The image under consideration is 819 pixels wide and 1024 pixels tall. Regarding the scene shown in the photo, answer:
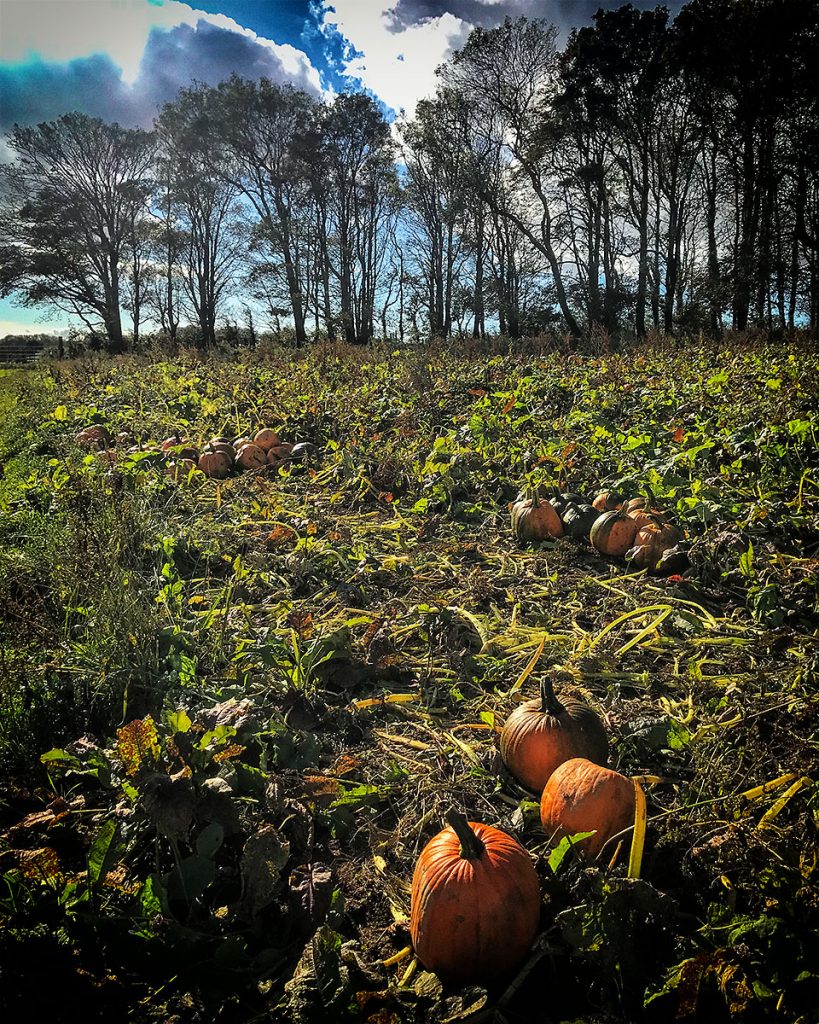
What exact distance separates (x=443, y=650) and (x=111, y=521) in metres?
1.96

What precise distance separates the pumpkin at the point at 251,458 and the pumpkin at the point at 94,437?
1.84m

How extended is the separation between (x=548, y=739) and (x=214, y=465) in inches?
191

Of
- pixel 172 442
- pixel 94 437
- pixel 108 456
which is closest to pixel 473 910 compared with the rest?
pixel 108 456

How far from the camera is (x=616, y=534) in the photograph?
3.69 m

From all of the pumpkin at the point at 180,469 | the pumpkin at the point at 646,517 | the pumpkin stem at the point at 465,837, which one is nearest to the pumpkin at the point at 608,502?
the pumpkin at the point at 646,517

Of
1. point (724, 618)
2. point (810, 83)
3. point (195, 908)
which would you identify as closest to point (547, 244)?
point (810, 83)

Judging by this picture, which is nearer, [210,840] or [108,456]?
[210,840]

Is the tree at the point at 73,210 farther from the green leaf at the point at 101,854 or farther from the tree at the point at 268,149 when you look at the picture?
the green leaf at the point at 101,854

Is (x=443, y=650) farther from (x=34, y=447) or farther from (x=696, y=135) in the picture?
(x=696, y=135)

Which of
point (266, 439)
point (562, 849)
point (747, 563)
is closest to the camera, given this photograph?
point (562, 849)

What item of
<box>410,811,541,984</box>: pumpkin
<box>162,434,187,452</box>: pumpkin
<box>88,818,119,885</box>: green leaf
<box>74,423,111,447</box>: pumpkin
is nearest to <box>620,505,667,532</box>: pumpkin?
<box>410,811,541,984</box>: pumpkin

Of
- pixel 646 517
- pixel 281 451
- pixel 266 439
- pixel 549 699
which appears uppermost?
pixel 266 439

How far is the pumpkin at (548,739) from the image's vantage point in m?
1.93

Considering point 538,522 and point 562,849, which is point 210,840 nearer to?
point 562,849
